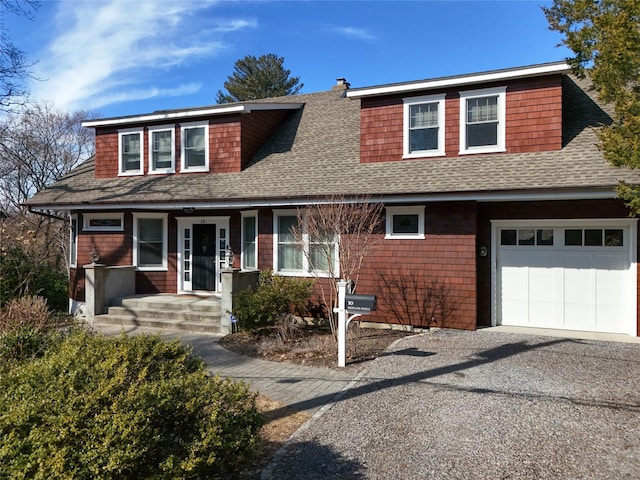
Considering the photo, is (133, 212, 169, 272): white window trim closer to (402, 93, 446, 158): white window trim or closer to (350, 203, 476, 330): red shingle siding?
(350, 203, 476, 330): red shingle siding

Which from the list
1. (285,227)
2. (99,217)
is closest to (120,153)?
(99,217)

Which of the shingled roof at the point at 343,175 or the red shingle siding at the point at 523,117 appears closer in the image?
the shingled roof at the point at 343,175

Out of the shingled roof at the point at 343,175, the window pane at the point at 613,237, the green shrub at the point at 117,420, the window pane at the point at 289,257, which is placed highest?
the shingled roof at the point at 343,175

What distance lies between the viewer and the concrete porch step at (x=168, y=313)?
35.6 feet

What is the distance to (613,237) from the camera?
9305mm

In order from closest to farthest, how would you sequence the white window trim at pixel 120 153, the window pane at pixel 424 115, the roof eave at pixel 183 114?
the window pane at pixel 424 115
the roof eave at pixel 183 114
the white window trim at pixel 120 153

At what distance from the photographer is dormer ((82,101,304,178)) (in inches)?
515

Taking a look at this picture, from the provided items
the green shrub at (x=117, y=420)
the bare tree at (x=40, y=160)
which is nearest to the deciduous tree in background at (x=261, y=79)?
the bare tree at (x=40, y=160)

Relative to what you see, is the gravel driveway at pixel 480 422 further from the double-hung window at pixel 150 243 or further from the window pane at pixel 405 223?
the double-hung window at pixel 150 243

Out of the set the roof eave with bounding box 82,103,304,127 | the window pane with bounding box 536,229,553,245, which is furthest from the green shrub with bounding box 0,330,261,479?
the roof eave with bounding box 82,103,304,127

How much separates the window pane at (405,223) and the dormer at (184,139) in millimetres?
5043

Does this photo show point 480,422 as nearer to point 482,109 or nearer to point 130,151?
point 482,109

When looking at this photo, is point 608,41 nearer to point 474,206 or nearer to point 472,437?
point 474,206

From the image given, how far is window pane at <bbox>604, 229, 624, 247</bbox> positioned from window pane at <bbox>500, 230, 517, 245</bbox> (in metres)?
1.76
